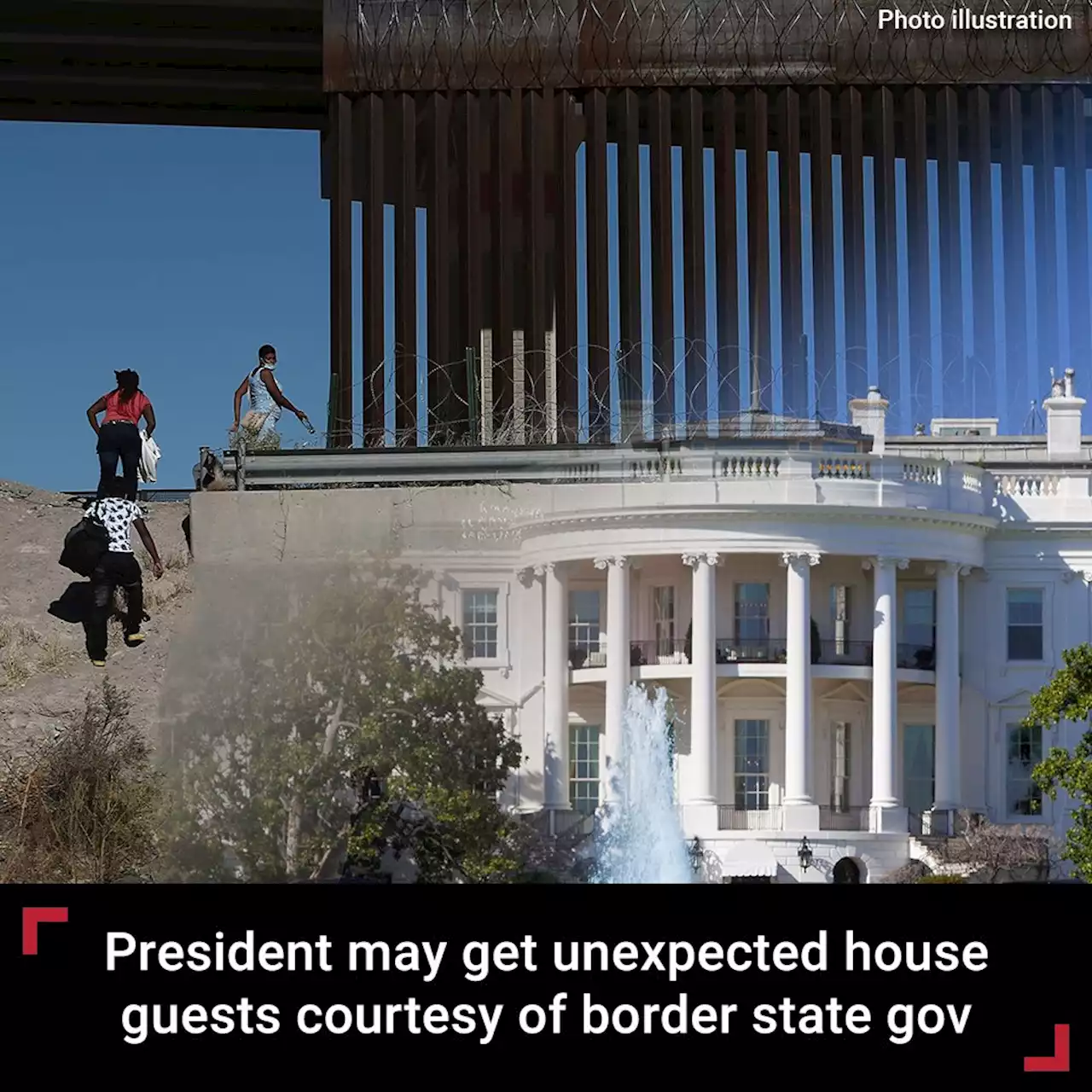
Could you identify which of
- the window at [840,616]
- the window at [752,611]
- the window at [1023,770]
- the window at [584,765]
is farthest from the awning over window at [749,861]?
the window at [1023,770]

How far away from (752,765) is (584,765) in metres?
1.53

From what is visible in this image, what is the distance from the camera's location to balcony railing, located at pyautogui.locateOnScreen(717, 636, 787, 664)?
20.3 metres

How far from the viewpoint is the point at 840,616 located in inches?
809

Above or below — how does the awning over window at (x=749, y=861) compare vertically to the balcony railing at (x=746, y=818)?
below

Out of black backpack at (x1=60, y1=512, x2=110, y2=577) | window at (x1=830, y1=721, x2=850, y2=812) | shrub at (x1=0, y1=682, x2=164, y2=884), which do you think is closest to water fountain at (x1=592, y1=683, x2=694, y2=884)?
window at (x1=830, y1=721, x2=850, y2=812)

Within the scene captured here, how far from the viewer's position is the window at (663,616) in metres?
20.0

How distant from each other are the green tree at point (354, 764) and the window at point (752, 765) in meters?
2.01

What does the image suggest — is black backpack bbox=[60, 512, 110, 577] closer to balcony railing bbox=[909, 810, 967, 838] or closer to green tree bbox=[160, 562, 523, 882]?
green tree bbox=[160, 562, 523, 882]

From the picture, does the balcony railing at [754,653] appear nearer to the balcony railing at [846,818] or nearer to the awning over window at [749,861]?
the balcony railing at [846,818]

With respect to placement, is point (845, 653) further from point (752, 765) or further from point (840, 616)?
point (752, 765)

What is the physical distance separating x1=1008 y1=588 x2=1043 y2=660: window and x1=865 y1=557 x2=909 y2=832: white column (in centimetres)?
106
